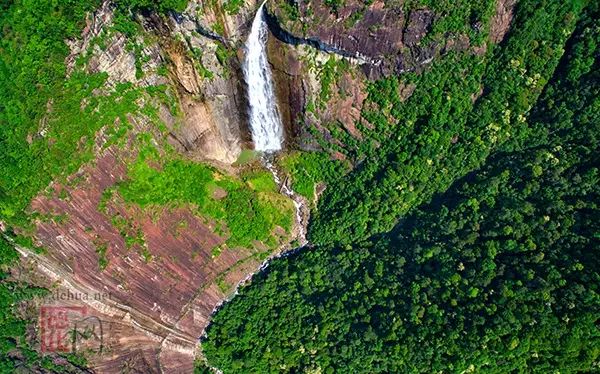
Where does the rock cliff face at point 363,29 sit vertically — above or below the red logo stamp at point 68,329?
above

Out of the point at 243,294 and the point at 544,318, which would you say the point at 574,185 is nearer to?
the point at 544,318

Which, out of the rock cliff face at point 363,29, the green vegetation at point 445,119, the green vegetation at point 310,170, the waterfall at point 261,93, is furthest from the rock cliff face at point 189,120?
the green vegetation at point 445,119

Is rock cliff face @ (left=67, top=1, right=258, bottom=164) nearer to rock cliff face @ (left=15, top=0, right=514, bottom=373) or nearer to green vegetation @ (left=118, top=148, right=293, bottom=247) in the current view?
rock cliff face @ (left=15, top=0, right=514, bottom=373)

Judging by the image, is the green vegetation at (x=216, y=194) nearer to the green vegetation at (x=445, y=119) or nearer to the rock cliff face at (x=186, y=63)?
the rock cliff face at (x=186, y=63)

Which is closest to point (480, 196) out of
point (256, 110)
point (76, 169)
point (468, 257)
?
point (468, 257)

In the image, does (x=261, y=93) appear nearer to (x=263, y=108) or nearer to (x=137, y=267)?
(x=263, y=108)

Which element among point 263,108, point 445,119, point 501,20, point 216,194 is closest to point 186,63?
point 263,108

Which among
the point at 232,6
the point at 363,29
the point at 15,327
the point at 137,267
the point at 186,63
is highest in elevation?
the point at 363,29
